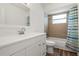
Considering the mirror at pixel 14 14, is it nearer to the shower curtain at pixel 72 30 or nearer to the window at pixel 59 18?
the window at pixel 59 18

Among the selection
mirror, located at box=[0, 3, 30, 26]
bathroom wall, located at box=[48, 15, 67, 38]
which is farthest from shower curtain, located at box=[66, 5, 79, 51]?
mirror, located at box=[0, 3, 30, 26]

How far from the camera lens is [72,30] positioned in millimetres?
1322

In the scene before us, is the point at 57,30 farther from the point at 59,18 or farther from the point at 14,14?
the point at 14,14

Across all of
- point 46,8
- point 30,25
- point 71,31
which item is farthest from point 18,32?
point 71,31

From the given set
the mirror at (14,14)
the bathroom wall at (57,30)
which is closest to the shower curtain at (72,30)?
the bathroom wall at (57,30)

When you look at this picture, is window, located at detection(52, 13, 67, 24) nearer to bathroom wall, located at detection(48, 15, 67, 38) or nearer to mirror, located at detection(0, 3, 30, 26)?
bathroom wall, located at detection(48, 15, 67, 38)

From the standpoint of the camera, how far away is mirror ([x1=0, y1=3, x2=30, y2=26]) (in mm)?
1213

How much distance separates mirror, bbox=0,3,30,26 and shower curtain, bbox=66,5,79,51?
31.4 inches

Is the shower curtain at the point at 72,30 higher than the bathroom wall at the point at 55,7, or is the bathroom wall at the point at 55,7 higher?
the bathroom wall at the point at 55,7

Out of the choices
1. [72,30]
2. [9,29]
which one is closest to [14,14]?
[9,29]

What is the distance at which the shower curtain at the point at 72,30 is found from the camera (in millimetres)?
1309

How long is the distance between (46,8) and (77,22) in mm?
538

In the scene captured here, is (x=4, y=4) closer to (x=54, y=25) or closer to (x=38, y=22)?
(x=38, y=22)

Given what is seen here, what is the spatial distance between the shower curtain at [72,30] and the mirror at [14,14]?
0.80m
